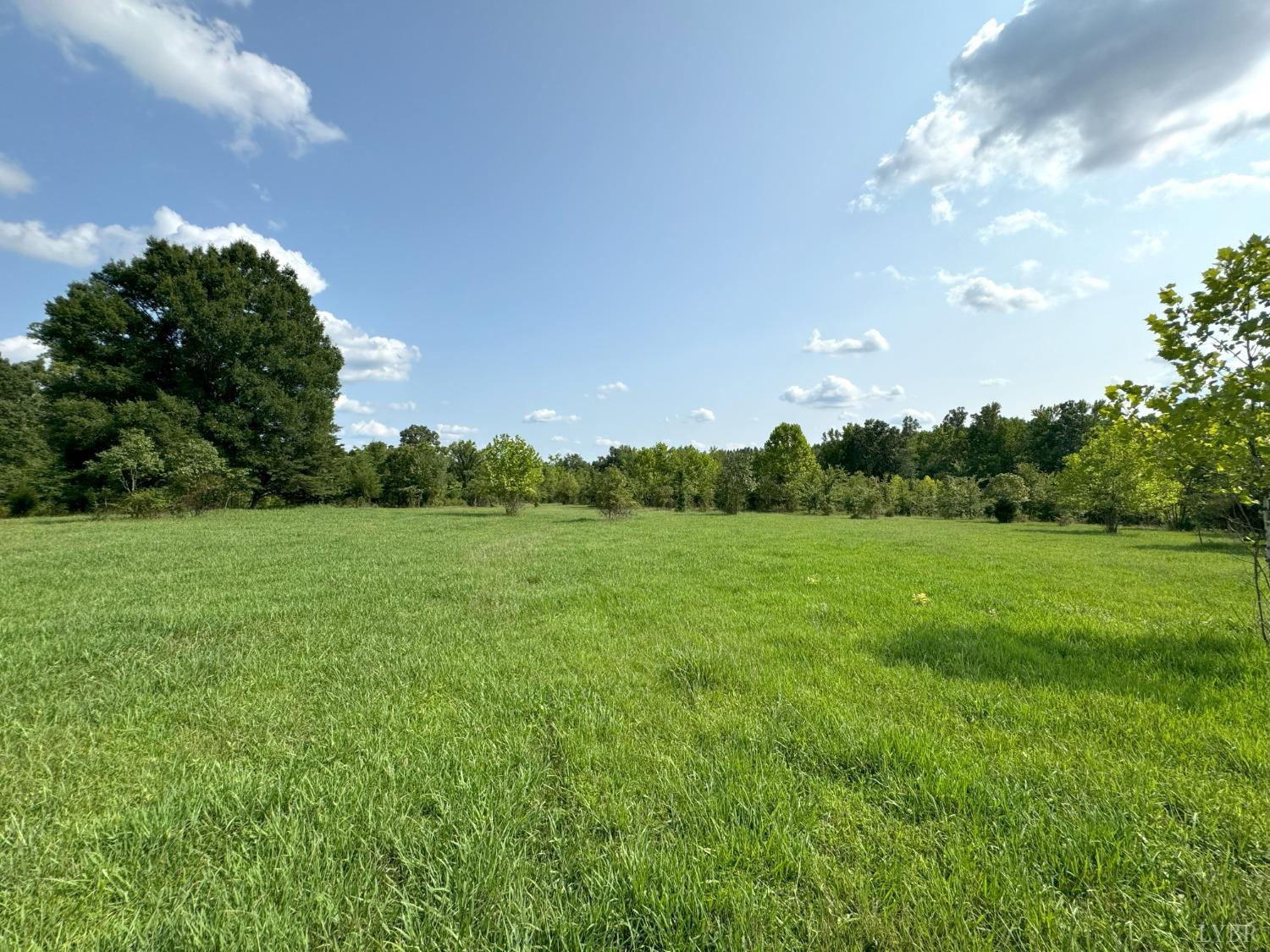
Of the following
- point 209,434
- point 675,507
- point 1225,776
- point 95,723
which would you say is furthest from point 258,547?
point 675,507

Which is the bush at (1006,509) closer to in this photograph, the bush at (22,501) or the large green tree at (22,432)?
the large green tree at (22,432)

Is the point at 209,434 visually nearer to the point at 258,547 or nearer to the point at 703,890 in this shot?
the point at 258,547

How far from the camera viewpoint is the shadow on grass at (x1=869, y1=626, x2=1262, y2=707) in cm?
420

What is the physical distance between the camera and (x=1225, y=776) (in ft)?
9.13

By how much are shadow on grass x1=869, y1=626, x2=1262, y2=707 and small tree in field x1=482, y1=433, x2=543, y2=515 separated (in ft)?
100

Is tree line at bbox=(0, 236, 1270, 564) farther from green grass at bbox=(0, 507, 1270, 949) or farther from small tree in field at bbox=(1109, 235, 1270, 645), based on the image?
green grass at bbox=(0, 507, 1270, 949)

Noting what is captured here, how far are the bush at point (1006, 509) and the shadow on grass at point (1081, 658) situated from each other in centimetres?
3942

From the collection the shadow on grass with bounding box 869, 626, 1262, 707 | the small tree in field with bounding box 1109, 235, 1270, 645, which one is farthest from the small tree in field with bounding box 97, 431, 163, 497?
the small tree in field with bounding box 1109, 235, 1270, 645

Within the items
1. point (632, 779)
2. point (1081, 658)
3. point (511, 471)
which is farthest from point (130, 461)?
point (1081, 658)

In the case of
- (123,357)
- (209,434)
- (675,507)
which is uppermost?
(123,357)

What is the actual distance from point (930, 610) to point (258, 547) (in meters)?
16.7

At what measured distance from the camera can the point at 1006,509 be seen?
123 feet

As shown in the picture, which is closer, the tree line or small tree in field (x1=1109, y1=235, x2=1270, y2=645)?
small tree in field (x1=1109, y1=235, x2=1270, y2=645)

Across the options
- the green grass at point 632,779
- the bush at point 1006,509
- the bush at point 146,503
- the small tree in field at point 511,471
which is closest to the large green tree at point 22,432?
the bush at point 146,503
